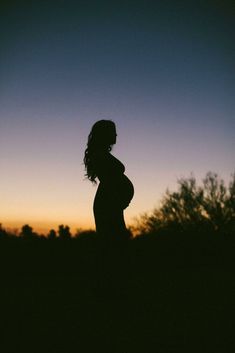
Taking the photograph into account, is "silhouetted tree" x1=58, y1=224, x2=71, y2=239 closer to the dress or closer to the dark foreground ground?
the dark foreground ground

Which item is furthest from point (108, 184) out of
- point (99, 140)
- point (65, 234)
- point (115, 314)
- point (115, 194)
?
point (65, 234)

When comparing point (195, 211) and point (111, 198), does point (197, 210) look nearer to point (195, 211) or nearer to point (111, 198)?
point (195, 211)

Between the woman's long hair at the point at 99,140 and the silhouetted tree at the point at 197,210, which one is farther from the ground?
the silhouetted tree at the point at 197,210

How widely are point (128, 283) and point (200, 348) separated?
983mm

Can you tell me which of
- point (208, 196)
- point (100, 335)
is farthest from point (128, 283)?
point (208, 196)

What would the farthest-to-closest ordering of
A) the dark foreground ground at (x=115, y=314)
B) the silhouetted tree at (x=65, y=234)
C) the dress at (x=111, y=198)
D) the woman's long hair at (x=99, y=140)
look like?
1. the silhouetted tree at (x=65, y=234)
2. the woman's long hair at (x=99, y=140)
3. the dress at (x=111, y=198)
4. the dark foreground ground at (x=115, y=314)

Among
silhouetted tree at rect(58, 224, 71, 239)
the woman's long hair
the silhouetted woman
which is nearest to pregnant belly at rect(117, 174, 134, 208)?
the silhouetted woman

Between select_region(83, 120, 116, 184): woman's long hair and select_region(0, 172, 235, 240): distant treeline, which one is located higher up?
select_region(0, 172, 235, 240): distant treeline

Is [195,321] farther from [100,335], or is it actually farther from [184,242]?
[184,242]

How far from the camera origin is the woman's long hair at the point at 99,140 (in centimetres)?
370

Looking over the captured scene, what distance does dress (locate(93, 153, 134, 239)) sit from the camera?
3.45m

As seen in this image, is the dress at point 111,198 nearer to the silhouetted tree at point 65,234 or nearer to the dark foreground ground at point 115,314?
the dark foreground ground at point 115,314

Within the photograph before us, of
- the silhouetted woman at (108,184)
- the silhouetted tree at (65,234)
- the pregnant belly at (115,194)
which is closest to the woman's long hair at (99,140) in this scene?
the silhouetted woman at (108,184)

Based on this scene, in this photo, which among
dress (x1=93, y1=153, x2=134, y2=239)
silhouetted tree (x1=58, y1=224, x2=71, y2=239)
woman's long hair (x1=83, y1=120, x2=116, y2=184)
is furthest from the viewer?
silhouetted tree (x1=58, y1=224, x2=71, y2=239)
